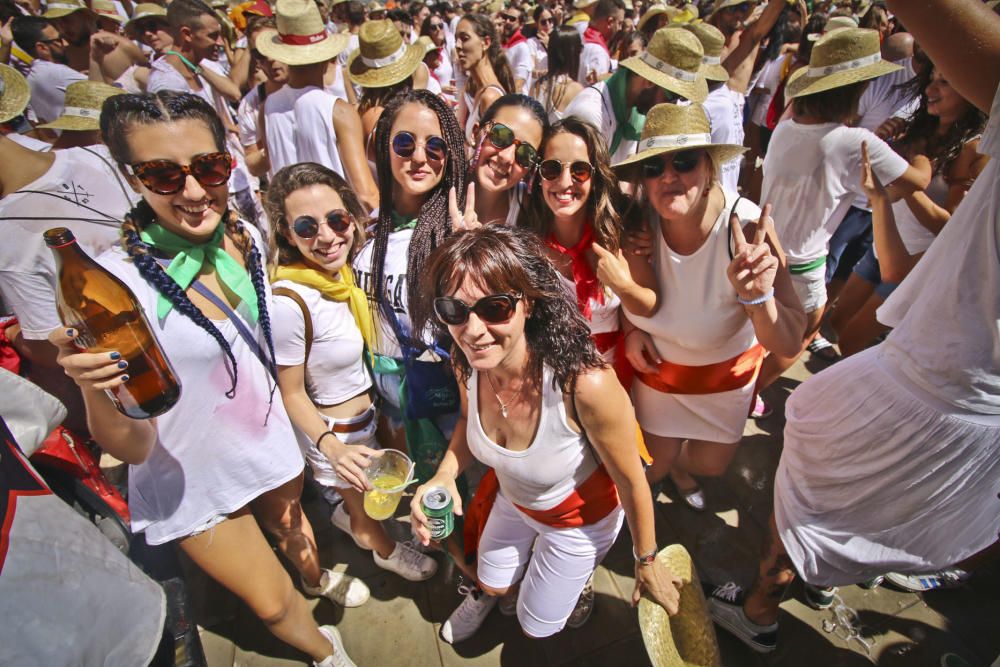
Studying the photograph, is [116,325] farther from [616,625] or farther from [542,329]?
[616,625]

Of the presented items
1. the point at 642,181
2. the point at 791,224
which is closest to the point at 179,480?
the point at 642,181

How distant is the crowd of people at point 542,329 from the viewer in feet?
5.11

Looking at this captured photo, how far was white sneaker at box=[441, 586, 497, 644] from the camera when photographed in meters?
2.48

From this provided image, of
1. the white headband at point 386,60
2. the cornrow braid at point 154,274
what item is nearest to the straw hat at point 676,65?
the white headband at point 386,60

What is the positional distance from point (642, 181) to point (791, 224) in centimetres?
142

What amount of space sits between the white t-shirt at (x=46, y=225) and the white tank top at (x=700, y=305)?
252 centimetres

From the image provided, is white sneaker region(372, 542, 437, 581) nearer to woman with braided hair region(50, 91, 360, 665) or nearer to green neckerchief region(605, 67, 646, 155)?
woman with braided hair region(50, 91, 360, 665)

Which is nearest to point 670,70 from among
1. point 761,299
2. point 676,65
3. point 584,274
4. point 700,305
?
point 676,65

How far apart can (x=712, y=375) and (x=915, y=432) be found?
0.89 metres

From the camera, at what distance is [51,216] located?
2.20 meters

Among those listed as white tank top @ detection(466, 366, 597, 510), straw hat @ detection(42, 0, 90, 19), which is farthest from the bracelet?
straw hat @ detection(42, 0, 90, 19)

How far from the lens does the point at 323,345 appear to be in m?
2.12

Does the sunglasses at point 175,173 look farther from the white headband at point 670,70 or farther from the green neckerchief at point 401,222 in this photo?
the white headband at point 670,70

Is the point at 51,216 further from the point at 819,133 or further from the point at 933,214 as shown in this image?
the point at 933,214
